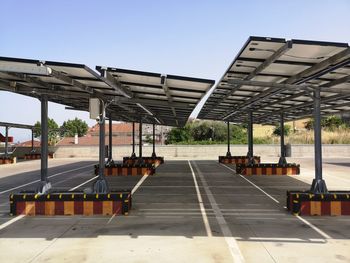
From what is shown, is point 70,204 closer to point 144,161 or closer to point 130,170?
point 130,170

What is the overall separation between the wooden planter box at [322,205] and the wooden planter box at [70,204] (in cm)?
513

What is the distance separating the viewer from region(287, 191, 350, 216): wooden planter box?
1155 centimetres

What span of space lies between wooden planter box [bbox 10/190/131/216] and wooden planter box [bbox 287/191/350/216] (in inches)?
202

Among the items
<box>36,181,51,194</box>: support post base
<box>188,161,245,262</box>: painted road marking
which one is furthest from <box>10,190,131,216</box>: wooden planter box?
<box>188,161,245,262</box>: painted road marking

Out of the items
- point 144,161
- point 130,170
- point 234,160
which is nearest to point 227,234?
point 130,170

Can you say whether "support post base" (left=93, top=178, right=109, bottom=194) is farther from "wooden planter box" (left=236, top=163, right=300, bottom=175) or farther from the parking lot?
"wooden planter box" (left=236, top=163, right=300, bottom=175)

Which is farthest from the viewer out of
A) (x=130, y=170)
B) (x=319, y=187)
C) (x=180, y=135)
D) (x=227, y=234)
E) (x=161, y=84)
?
(x=180, y=135)

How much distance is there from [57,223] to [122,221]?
1.75 m

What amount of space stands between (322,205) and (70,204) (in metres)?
7.53

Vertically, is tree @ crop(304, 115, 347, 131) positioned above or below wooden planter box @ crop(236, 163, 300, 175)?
above

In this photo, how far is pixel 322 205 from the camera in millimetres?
11594

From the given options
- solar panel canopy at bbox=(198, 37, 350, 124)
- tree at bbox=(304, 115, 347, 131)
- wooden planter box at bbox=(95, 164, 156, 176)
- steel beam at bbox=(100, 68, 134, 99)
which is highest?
tree at bbox=(304, 115, 347, 131)

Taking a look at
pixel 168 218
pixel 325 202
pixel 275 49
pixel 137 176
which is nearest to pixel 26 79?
pixel 168 218

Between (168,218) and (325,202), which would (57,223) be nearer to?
(168,218)
